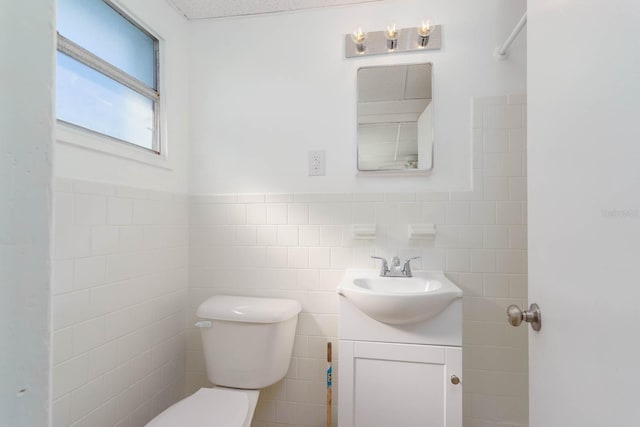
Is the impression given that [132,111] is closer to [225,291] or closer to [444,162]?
[225,291]

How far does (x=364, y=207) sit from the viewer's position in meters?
1.51

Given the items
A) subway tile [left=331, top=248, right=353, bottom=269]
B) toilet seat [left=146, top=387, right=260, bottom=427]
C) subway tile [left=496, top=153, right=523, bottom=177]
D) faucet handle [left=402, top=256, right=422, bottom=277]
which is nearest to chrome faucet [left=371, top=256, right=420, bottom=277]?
faucet handle [left=402, top=256, right=422, bottom=277]

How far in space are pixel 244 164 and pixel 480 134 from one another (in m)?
1.22

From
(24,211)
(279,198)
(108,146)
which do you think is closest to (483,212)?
(279,198)

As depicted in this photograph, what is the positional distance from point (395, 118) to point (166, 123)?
118cm

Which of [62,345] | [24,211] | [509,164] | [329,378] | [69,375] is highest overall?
[509,164]

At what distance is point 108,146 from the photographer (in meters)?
1.15

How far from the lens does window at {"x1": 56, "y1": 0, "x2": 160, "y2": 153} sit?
3.43ft

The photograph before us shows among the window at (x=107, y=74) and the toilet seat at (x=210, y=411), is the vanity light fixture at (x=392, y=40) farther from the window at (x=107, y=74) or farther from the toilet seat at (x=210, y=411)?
the toilet seat at (x=210, y=411)

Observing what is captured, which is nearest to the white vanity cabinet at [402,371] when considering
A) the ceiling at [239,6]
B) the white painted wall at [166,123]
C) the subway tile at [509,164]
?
the subway tile at [509,164]

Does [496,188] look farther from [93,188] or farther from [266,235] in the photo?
[93,188]

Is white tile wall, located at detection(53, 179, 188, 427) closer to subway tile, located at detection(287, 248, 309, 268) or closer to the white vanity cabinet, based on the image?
subway tile, located at detection(287, 248, 309, 268)

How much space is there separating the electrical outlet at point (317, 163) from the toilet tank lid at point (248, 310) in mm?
681

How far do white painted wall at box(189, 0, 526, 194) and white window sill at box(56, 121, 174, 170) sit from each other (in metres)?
0.23
